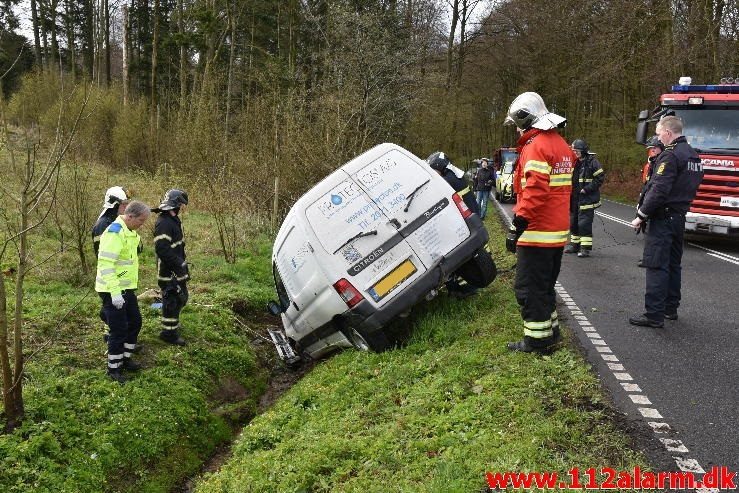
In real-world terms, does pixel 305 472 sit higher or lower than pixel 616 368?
lower

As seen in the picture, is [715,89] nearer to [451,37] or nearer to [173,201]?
[173,201]

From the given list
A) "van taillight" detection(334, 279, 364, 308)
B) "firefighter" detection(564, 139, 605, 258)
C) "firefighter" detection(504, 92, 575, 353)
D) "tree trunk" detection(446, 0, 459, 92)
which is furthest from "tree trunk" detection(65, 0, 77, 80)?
"firefighter" detection(504, 92, 575, 353)

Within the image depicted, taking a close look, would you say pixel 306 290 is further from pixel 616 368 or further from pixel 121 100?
pixel 121 100

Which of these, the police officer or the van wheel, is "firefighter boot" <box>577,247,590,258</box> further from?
the van wheel

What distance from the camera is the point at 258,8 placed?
76.9 feet

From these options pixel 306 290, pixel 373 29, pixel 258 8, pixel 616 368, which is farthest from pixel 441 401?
pixel 258 8

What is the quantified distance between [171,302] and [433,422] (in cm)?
385

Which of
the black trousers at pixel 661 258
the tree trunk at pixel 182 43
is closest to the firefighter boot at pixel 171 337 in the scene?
the black trousers at pixel 661 258

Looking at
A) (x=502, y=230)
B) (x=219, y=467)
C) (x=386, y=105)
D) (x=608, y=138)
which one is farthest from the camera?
(x=608, y=138)

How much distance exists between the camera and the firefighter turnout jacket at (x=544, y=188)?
15.6 ft

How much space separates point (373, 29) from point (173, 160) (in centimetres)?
709

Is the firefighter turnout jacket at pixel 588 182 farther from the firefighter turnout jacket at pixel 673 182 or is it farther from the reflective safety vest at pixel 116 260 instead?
the reflective safety vest at pixel 116 260

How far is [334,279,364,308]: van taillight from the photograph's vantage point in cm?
573

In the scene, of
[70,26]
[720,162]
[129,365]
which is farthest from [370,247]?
[70,26]
